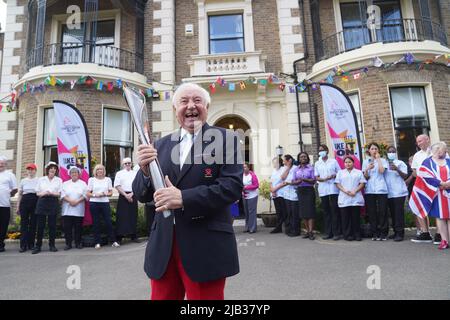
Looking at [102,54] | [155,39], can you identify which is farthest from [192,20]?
[102,54]

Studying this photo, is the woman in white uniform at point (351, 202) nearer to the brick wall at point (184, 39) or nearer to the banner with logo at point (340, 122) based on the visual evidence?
the banner with logo at point (340, 122)

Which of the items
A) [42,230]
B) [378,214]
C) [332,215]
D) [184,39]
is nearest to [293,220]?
[332,215]

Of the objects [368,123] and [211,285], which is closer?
[211,285]

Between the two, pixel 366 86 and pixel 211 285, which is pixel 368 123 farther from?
pixel 211 285

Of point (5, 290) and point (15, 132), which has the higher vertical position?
point (15, 132)

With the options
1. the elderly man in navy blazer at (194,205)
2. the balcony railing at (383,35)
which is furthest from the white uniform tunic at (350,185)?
the balcony railing at (383,35)

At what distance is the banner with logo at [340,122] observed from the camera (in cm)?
795

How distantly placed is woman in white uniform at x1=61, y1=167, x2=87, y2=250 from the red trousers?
Answer: 5.57 metres

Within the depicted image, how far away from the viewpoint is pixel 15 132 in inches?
416

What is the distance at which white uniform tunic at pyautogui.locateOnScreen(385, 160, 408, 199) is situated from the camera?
20.6ft

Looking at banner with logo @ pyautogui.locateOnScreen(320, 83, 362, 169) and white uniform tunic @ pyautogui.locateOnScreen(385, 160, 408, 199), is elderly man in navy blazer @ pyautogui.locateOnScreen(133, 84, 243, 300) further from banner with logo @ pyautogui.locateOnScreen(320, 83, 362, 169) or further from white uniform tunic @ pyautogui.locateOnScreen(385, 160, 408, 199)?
banner with logo @ pyautogui.locateOnScreen(320, 83, 362, 169)

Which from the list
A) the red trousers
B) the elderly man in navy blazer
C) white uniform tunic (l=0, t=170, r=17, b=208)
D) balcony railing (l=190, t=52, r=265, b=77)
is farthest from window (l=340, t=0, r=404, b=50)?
white uniform tunic (l=0, t=170, r=17, b=208)

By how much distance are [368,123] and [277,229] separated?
4.76 meters

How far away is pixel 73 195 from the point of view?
6594mm
